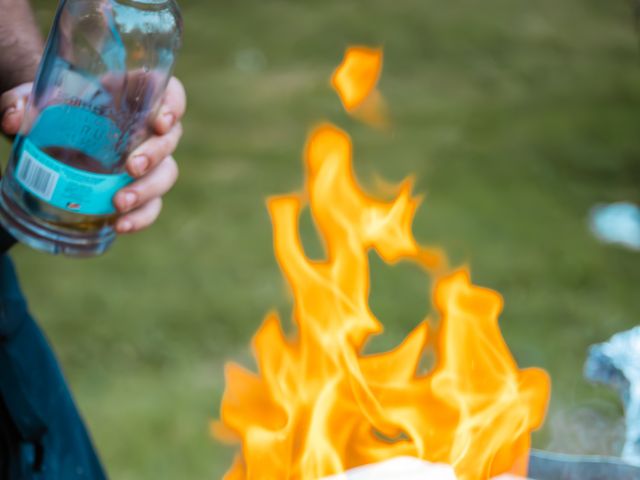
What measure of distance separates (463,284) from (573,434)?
1615 millimetres

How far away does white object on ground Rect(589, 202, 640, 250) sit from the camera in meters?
5.08

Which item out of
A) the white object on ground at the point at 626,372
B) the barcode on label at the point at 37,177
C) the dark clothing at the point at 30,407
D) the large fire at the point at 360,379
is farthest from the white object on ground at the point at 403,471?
the barcode on label at the point at 37,177

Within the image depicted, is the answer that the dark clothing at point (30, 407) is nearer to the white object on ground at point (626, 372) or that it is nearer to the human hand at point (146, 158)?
the human hand at point (146, 158)

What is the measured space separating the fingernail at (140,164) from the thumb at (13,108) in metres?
0.24

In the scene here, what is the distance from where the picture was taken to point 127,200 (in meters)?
1.65

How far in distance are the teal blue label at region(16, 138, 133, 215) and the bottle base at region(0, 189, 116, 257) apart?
0.26 ft

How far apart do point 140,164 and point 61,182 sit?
15 cm

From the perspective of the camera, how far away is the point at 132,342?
4109 mm

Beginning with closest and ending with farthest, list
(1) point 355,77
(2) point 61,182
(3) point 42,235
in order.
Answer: (2) point 61,182
(3) point 42,235
(1) point 355,77

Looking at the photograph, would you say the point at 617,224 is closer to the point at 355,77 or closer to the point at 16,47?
the point at 355,77

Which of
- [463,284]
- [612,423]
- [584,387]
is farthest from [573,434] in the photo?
[463,284]

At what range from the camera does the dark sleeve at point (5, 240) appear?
1.66m

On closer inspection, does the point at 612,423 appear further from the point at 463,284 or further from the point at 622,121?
the point at 622,121

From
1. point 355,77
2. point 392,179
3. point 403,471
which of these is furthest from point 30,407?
point 392,179
